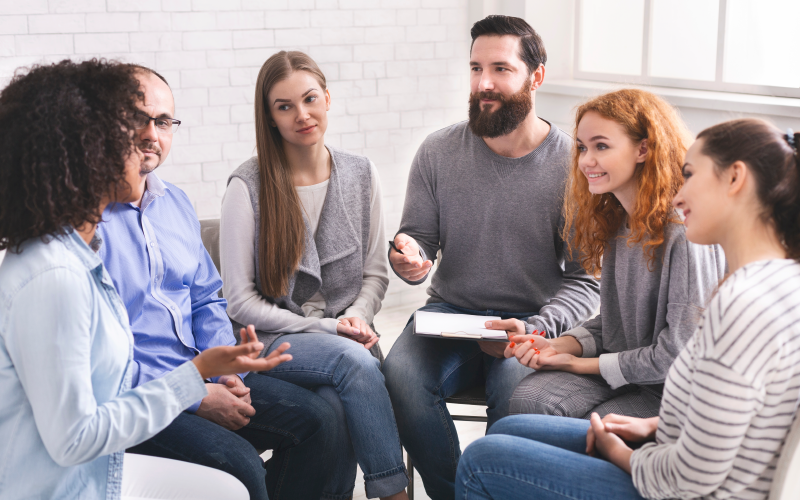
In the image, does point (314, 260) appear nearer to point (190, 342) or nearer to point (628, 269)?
point (190, 342)

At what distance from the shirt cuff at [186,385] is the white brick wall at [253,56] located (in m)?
2.33

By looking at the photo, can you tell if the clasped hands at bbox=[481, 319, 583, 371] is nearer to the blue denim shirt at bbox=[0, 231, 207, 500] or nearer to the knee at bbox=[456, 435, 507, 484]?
the knee at bbox=[456, 435, 507, 484]

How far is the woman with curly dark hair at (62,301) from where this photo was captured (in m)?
1.14

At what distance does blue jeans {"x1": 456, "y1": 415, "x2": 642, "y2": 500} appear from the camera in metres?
1.33

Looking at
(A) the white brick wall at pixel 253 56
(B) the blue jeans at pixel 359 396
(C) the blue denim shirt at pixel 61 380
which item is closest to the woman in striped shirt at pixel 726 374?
(B) the blue jeans at pixel 359 396

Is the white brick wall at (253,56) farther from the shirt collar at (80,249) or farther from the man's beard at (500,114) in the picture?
the shirt collar at (80,249)

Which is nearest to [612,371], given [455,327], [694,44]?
[455,327]

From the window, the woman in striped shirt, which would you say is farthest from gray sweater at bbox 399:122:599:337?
the window

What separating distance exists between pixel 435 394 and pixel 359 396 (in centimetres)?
25

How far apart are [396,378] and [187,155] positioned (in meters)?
2.08

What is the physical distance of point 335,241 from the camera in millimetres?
2238

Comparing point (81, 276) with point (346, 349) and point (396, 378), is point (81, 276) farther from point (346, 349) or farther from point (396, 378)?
point (396, 378)

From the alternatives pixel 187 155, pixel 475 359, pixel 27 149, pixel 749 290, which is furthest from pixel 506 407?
pixel 187 155

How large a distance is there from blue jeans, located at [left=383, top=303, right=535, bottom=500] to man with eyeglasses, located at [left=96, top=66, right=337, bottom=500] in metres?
0.24
